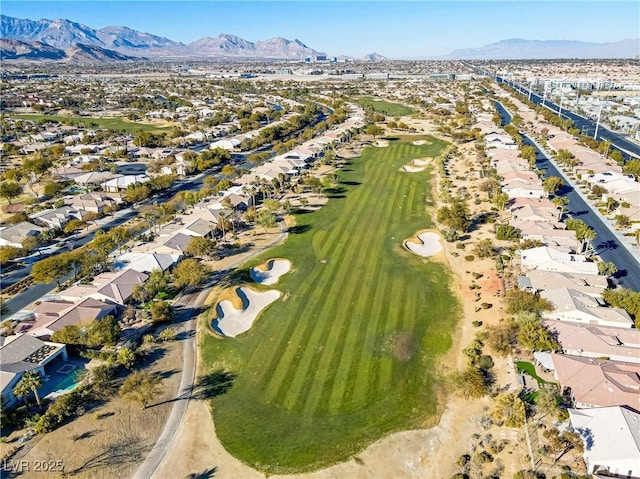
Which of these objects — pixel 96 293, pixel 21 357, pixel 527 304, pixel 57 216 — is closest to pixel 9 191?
pixel 57 216

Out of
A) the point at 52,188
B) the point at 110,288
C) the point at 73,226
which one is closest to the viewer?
the point at 110,288

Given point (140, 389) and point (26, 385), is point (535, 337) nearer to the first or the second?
point (140, 389)

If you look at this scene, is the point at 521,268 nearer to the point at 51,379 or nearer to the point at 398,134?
the point at 51,379

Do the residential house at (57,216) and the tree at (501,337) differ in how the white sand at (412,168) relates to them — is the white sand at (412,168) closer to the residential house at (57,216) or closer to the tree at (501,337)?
the tree at (501,337)

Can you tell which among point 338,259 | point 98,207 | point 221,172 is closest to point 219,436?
point 338,259

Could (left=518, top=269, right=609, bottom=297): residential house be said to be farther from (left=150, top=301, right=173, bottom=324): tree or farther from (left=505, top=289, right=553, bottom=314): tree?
(left=150, top=301, right=173, bottom=324): tree

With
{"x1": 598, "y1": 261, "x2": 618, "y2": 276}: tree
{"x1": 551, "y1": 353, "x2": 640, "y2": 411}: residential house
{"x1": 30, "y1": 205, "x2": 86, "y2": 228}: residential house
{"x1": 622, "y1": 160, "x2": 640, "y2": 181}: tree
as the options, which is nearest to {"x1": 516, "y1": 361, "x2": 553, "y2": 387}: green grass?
{"x1": 551, "y1": 353, "x2": 640, "y2": 411}: residential house
